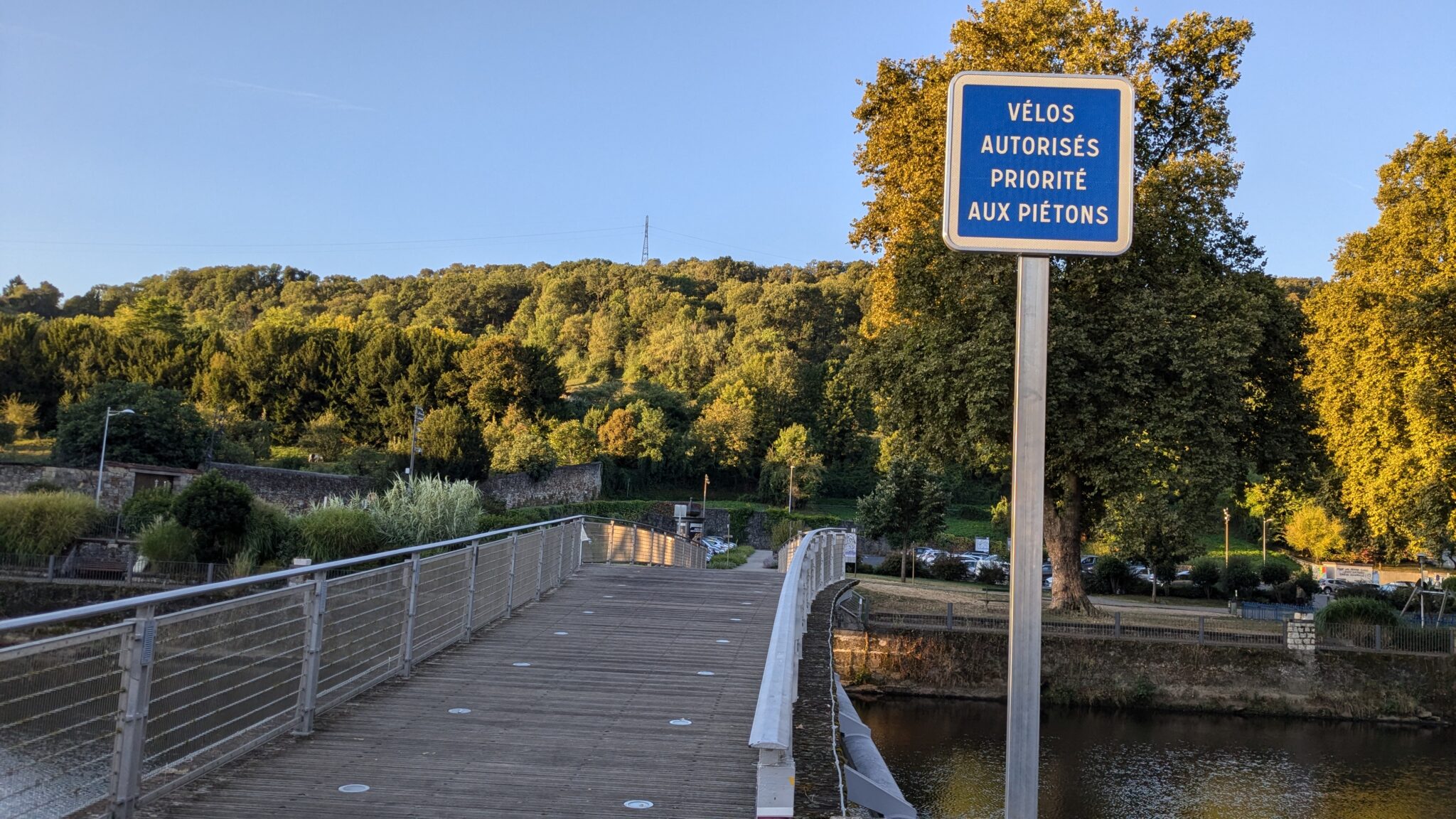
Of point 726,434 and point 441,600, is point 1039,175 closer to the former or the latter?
point 441,600

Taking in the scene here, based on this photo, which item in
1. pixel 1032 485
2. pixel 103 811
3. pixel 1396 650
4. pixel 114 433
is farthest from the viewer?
pixel 114 433

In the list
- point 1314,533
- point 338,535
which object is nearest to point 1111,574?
point 1314,533

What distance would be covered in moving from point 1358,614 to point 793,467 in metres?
39.8

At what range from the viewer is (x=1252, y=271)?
24.5 metres

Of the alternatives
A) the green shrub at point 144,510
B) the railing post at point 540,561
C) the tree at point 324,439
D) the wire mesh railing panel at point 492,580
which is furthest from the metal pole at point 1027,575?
the tree at point 324,439

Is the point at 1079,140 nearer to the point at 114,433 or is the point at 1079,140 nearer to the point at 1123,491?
the point at 1123,491

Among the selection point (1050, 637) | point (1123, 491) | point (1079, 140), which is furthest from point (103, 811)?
point (1050, 637)

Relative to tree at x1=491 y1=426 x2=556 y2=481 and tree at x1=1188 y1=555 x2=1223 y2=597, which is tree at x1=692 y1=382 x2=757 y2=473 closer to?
tree at x1=491 y1=426 x2=556 y2=481

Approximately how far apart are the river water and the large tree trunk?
2.45m

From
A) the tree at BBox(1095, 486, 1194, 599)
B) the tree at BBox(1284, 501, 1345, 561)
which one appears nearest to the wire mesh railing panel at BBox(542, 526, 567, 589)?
the tree at BBox(1095, 486, 1194, 599)

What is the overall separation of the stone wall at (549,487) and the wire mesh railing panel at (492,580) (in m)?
38.6

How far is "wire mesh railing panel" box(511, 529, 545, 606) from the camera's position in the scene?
1295 cm

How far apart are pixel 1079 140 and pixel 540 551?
10957 millimetres

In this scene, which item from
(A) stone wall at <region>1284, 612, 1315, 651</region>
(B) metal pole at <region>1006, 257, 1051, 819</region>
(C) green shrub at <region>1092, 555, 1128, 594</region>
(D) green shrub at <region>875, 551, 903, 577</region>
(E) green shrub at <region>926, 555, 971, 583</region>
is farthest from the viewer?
(D) green shrub at <region>875, 551, 903, 577</region>
